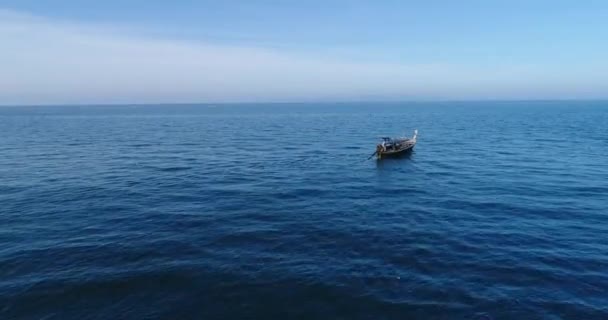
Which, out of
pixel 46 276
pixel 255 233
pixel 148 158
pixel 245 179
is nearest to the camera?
pixel 46 276

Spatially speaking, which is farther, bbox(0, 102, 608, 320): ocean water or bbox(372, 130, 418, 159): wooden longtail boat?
bbox(372, 130, 418, 159): wooden longtail boat

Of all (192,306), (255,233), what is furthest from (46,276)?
(255,233)

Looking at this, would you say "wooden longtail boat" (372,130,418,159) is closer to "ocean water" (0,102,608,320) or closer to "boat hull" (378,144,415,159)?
"boat hull" (378,144,415,159)

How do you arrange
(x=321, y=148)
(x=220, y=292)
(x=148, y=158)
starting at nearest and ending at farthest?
(x=220, y=292)
(x=148, y=158)
(x=321, y=148)

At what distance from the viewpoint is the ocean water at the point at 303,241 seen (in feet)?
74.7

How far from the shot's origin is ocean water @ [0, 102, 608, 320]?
2278 cm

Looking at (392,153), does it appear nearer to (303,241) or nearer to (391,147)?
(391,147)

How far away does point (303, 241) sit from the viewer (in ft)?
102

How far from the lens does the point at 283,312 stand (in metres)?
22.0

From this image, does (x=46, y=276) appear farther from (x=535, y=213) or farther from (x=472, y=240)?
(x=535, y=213)

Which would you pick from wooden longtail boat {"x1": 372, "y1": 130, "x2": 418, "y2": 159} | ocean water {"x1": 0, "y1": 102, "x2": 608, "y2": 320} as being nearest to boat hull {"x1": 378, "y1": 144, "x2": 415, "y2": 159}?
wooden longtail boat {"x1": 372, "y1": 130, "x2": 418, "y2": 159}

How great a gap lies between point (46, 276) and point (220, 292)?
12034 millimetres

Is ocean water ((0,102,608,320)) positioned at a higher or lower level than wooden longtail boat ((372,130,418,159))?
lower

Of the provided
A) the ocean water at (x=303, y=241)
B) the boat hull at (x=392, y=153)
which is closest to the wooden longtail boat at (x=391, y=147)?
the boat hull at (x=392, y=153)
